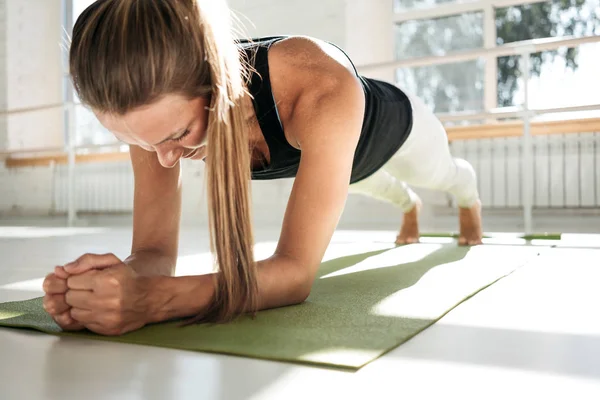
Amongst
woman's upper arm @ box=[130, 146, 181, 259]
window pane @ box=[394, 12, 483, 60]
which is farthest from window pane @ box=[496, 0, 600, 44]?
woman's upper arm @ box=[130, 146, 181, 259]

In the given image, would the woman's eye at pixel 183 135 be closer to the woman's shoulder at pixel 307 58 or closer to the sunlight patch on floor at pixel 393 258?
the woman's shoulder at pixel 307 58

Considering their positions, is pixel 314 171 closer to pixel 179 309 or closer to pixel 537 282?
pixel 179 309

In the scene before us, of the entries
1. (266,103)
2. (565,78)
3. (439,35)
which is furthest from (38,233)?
(565,78)

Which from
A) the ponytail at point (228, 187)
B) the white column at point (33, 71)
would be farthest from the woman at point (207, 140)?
the white column at point (33, 71)

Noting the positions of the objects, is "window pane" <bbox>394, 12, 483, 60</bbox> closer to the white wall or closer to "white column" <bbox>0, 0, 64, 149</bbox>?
the white wall

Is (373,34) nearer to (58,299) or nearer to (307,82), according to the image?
(307,82)

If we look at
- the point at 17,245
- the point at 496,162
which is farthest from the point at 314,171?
the point at 496,162

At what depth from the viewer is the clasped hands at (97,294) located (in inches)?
28.9

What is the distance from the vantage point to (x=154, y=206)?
1.08 m

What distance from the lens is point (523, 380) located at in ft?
1.96

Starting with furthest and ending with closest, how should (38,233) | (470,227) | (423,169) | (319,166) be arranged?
(38,233) < (470,227) < (423,169) < (319,166)

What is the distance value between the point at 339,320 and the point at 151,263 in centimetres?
34

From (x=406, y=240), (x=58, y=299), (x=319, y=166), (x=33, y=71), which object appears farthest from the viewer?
(x=33, y=71)

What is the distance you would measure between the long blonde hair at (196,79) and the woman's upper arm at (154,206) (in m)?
0.23
